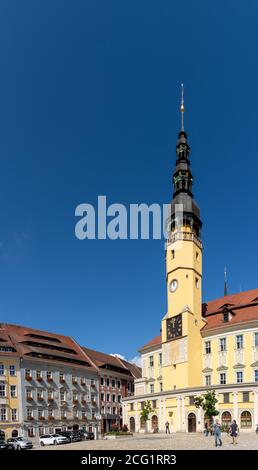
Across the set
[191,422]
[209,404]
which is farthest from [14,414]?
[209,404]

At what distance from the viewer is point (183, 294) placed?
6312 centimetres

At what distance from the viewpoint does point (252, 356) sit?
55.0 m

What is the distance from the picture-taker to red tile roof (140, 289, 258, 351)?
5836 cm

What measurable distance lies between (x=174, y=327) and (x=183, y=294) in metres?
4.82

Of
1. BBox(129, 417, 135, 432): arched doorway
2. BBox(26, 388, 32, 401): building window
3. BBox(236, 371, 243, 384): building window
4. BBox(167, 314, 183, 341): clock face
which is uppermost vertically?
BBox(167, 314, 183, 341): clock face

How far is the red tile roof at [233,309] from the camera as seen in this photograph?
58359mm

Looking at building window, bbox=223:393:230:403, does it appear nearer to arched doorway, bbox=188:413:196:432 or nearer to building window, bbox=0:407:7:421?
arched doorway, bbox=188:413:196:432

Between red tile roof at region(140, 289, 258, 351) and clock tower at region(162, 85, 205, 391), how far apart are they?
2.07m

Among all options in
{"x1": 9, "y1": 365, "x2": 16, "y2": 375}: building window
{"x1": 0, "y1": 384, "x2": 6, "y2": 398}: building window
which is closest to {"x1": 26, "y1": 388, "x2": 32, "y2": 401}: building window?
{"x1": 9, "y1": 365, "x2": 16, "y2": 375}: building window

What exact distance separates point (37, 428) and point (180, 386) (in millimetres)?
22563

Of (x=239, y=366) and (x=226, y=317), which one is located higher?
(x=226, y=317)

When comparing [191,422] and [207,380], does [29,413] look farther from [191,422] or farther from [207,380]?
[207,380]

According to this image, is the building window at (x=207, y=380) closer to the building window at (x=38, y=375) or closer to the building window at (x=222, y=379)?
the building window at (x=222, y=379)
